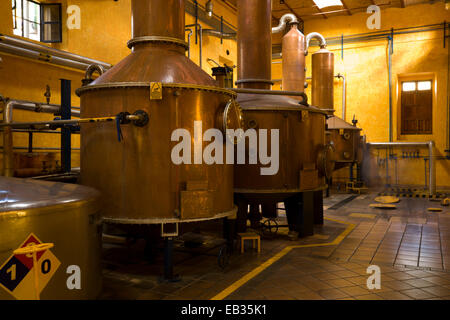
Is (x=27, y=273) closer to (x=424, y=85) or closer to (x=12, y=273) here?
(x=12, y=273)

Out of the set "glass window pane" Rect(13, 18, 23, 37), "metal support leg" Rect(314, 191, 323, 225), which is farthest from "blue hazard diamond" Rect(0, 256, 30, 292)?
"glass window pane" Rect(13, 18, 23, 37)

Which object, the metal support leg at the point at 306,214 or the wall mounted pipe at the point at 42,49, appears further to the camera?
the wall mounted pipe at the point at 42,49

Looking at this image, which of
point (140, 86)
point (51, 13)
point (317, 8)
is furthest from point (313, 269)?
point (317, 8)

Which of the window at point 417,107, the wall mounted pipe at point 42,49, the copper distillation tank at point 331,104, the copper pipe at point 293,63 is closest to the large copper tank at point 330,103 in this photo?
the copper distillation tank at point 331,104

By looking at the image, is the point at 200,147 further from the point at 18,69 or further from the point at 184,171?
the point at 18,69

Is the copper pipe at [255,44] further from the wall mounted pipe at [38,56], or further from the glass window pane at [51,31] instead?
the glass window pane at [51,31]

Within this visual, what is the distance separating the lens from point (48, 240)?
9.21ft

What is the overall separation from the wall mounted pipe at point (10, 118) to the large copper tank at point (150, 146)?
1968mm

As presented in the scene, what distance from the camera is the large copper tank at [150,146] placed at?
156 inches

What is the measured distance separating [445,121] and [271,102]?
10349mm

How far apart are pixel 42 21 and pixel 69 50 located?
2.79ft

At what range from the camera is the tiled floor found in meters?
3.91

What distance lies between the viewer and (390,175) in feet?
47.3

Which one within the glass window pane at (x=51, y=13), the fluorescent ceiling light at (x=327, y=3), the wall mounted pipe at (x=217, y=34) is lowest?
the glass window pane at (x=51, y=13)
